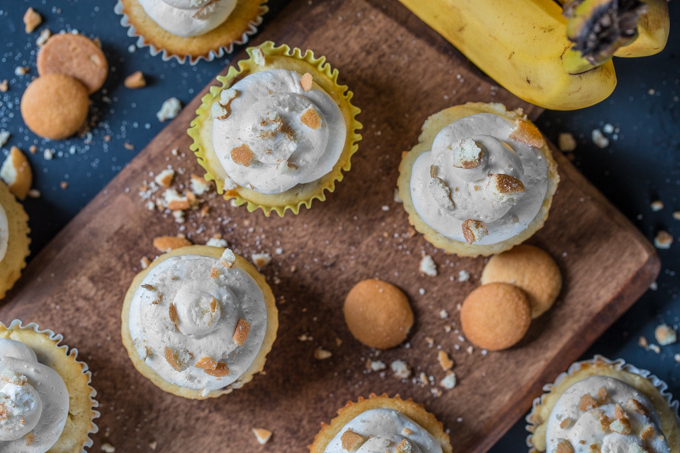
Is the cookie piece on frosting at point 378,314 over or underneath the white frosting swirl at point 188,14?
underneath

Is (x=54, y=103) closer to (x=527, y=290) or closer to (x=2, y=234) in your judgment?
(x=2, y=234)

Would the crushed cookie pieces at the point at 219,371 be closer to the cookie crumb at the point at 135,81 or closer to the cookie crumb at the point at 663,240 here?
the cookie crumb at the point at 135,81

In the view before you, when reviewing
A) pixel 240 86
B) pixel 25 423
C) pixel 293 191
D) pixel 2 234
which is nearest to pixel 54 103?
pixel 2 234

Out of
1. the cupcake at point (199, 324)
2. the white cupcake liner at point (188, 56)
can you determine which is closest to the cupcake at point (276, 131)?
the white cupcake liner at point (188, 56)

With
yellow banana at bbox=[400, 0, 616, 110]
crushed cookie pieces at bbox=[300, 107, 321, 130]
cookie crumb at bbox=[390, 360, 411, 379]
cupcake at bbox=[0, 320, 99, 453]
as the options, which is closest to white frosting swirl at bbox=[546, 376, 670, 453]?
cookie crumb at bbox=[390, 360, 411, 379]

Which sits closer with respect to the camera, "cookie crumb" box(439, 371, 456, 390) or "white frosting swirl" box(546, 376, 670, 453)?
"white frosting swirl" box(546, 376, 670, 453)

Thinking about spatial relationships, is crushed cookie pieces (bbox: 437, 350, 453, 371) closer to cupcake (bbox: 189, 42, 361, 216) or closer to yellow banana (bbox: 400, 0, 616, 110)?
A: cupcake (bbox: 189, 42, 361, 216)

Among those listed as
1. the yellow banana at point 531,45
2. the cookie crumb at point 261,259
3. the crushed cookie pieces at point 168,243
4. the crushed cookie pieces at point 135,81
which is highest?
the yellow banana at point 531,45
